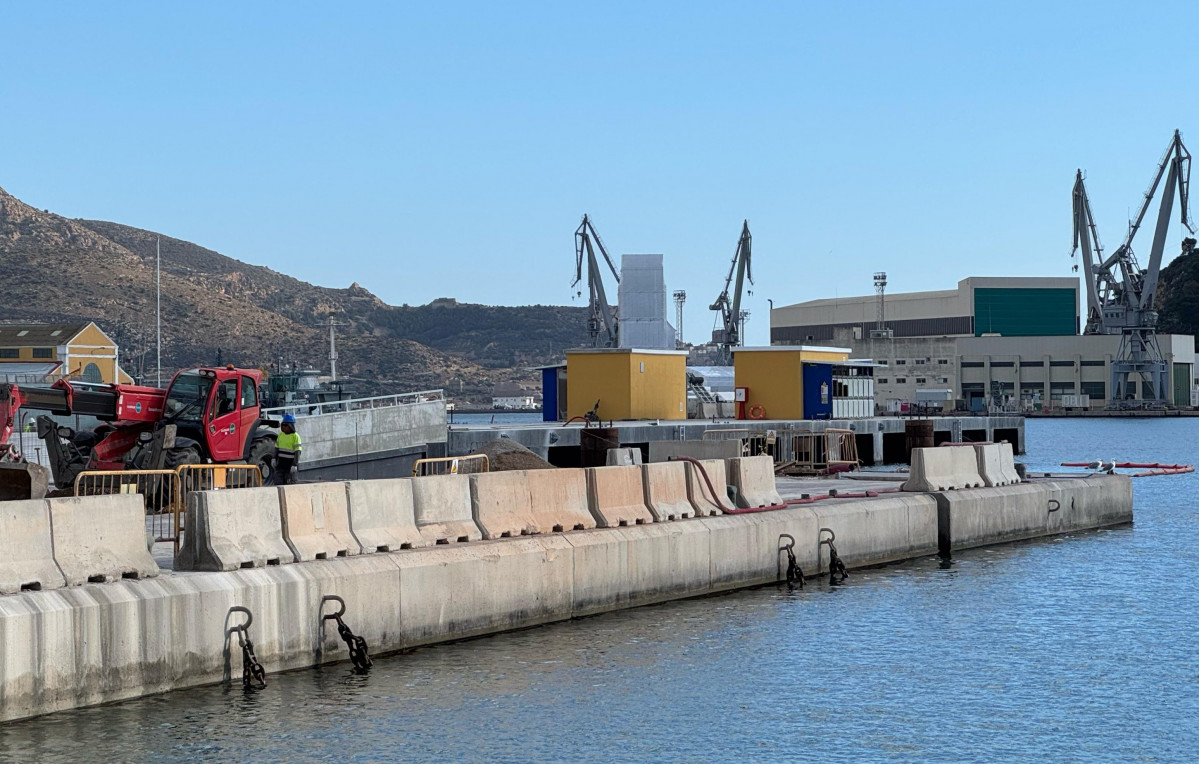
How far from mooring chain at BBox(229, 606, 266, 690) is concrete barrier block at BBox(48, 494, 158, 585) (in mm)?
1025

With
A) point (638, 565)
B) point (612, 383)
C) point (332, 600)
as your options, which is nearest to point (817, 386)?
point (612, 383)

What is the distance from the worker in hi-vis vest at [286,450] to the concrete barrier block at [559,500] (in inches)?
291

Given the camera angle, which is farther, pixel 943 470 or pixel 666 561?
pixel 943 470

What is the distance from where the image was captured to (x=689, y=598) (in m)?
21.7

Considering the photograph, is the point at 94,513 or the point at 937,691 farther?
the point at 937,691

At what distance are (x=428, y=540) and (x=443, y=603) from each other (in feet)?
2.81

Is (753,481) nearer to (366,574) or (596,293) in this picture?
(366,574)

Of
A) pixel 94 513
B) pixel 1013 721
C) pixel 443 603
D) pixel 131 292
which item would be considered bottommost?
pixel 1013 721

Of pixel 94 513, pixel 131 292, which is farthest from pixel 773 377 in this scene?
pixel 131 292

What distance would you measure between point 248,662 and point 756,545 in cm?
1019

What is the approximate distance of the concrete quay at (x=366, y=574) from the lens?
13.5 m

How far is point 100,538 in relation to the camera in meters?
14.2

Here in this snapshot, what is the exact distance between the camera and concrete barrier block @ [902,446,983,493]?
92.5ft

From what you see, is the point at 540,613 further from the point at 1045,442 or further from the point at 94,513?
the point at 1045,442
